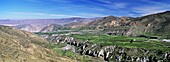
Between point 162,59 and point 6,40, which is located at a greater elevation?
point 6,40

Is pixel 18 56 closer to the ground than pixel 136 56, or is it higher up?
higher up

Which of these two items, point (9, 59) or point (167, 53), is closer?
point (9, 59)

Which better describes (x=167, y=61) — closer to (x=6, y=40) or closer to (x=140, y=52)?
(x=140, y=52)

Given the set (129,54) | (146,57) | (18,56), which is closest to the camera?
(18,56)

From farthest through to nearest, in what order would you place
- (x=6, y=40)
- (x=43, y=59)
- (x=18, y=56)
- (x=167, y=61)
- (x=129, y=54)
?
(x=129, y=54)
(x=167, y=61)
(x=6, y=40)
(x=43, y=59)
(x=18, y=56)

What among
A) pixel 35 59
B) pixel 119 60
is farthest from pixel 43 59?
pixel 119 60

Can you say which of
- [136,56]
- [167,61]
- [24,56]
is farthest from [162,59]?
[24,56]

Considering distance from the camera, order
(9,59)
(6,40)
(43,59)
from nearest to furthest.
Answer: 1. (9,59)
2. (43,59)
3. (6,40)

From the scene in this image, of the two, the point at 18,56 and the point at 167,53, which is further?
the point at 167,53

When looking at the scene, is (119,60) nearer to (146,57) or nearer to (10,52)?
(146,57)
